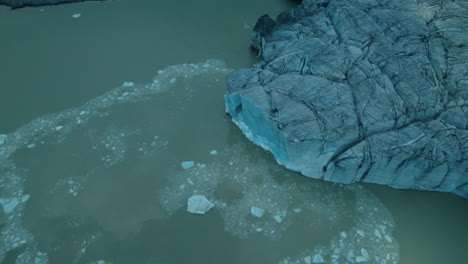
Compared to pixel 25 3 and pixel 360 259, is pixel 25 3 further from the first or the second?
pixel 360 259

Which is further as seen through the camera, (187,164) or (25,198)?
(187,164)

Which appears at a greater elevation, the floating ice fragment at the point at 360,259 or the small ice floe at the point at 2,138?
the small ice floe at the point at 2,138

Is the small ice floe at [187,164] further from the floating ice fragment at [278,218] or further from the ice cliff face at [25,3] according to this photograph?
the ice cliff face at [25,3]

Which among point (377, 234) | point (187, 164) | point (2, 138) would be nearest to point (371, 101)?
point (377, 234)

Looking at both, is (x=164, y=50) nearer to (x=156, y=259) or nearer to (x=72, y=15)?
(x=72, y=15)

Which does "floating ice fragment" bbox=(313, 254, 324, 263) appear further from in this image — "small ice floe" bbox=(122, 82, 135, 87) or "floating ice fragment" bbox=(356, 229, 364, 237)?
"small ice floe" bbox=(122, 82, 135, 87)

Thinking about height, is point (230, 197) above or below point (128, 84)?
below

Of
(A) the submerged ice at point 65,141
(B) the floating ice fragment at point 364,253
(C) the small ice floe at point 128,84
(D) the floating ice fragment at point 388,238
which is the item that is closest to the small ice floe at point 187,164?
(A) the submerged ice at point 65,141
